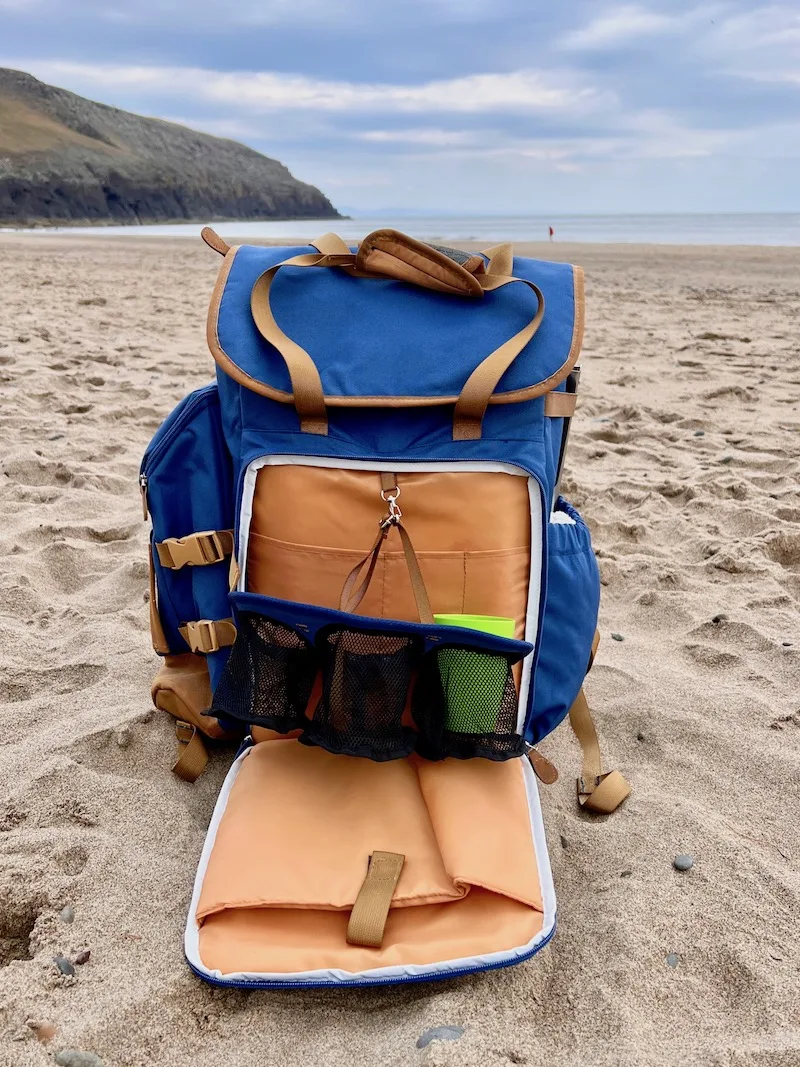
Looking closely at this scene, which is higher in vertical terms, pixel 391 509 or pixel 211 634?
pixel 391 509

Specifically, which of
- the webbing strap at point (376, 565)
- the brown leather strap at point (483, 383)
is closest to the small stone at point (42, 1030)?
the webbing strap at point (376, 565)

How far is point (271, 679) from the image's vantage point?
172cm

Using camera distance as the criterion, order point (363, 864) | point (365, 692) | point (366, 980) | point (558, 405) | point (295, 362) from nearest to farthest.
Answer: point (366, 980) → point (363, 864) → point (365, 692) → point (295, 362) → point (558, 405)

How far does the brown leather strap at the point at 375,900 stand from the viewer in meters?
1.44

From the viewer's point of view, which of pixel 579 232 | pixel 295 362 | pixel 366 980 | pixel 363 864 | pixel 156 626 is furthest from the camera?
pixel 579 232

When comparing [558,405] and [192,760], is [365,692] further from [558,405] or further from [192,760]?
[558,405]

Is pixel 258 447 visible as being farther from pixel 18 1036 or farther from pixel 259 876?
pixel 18 1036

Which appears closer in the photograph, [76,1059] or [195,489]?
[76,1059]

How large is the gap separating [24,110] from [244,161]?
88.7 ft

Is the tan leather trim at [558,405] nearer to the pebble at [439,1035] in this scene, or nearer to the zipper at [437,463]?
the zipper at [437,463]

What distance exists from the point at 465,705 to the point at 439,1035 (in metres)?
0.59

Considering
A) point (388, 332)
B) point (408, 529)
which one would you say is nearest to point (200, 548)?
point (408, 529)

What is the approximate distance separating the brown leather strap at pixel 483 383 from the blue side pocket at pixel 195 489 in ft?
1.99

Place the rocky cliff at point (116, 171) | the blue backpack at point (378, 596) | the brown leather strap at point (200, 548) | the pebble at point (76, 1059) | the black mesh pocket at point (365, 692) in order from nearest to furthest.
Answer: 1. the pebble at point (76, 1059)
2. the blue backpack at point (378, 596)
3. the black mesh pocket at point (365, 692)
4. the brown leather strap at point (200, 548)
5. the rocky cliff at point (116, 171)
